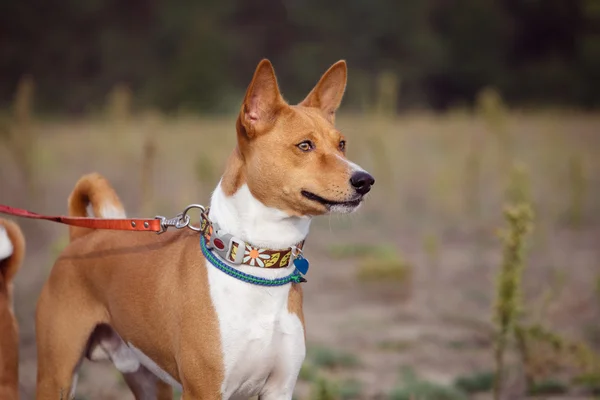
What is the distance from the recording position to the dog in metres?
3.07

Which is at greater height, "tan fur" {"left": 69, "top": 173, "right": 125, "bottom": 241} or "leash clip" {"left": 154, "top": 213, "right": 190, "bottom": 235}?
"tan fur" {"left": 69, "top": 173, "right": 125, "bottom": 241}

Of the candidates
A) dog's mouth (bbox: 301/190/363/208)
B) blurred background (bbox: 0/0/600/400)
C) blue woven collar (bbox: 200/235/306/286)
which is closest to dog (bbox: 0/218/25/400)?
blue woven collar (bbox: 200/235/306/286)

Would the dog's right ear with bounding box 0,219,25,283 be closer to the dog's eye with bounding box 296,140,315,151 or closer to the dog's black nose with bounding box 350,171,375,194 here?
the dog's eye with bounding box 296,140,315,151

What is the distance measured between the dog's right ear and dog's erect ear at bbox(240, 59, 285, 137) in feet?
3.96

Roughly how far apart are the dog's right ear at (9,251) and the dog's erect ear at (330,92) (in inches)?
55.3

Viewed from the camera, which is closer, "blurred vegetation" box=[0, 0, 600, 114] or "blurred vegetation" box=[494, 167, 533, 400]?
"blurred vegetation" box=[494, 167, 533, 400]

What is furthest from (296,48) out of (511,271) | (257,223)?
(257,223)

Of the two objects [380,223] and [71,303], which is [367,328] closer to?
→ [71,303]

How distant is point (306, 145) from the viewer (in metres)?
3.02

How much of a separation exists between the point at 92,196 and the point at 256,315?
1.21 m

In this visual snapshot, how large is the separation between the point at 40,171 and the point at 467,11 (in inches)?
990

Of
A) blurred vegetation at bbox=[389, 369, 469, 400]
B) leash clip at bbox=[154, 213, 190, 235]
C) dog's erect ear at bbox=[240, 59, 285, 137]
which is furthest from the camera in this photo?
blurred vegetation at bbox=[389, 369, 469, 400]

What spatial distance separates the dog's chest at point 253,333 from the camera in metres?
2.87

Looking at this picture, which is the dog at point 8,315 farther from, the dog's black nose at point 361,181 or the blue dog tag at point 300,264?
the dog's black nose at point 361,181
